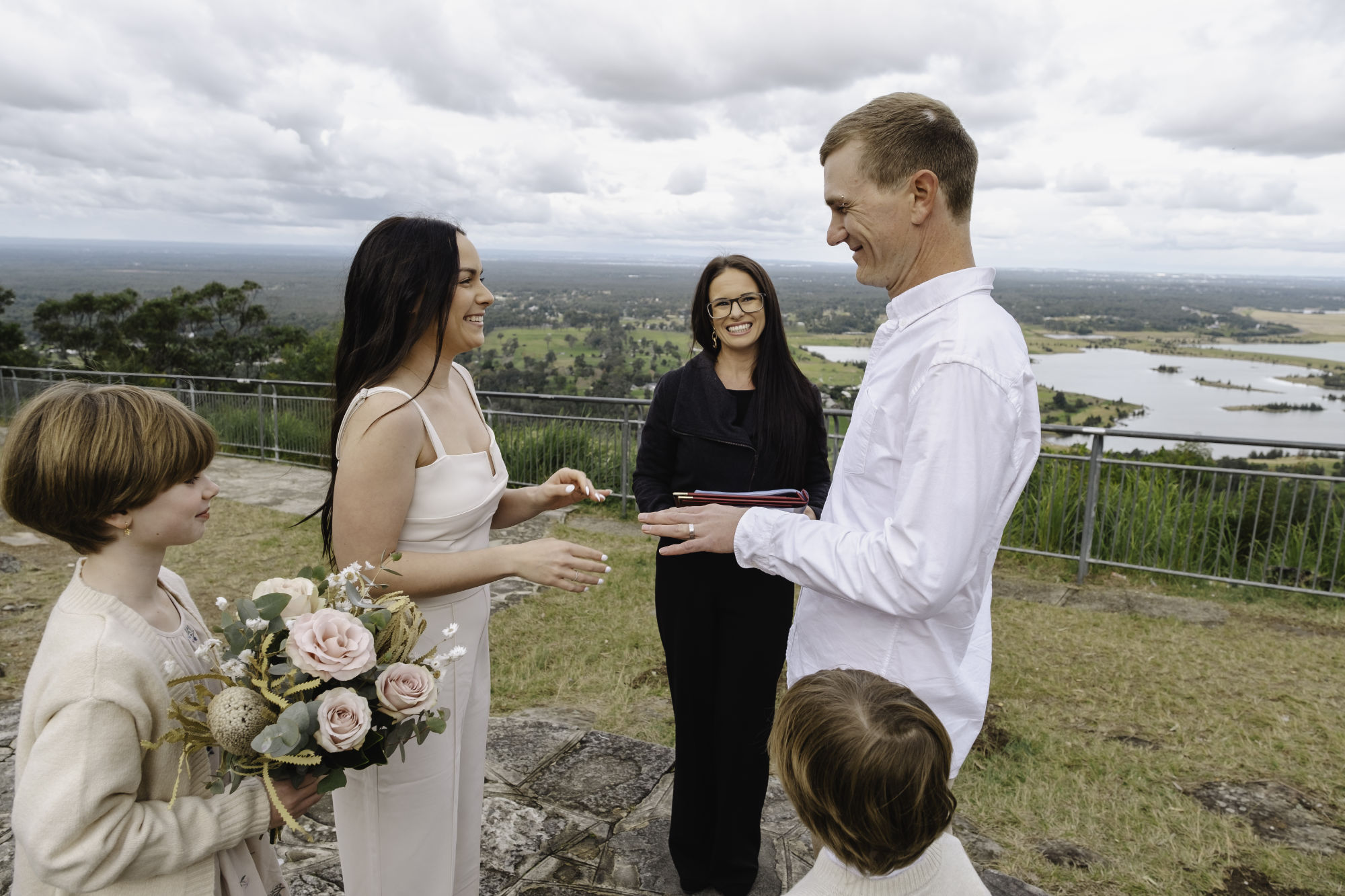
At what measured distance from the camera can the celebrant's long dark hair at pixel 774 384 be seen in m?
2.96

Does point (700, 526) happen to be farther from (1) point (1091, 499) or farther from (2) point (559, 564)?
(1) point (1091, 499)

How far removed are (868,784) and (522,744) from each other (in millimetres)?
2882

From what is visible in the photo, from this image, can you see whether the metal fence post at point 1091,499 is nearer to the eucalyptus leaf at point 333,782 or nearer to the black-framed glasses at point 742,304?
the black-framed glasses at point 742,304

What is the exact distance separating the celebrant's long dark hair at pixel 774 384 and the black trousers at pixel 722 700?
0.44 meters

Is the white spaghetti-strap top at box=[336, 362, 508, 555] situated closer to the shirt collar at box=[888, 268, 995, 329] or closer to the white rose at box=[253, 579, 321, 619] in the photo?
the white rose at box=[253, 579, 321, 619]

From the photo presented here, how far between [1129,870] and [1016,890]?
0.55 metres

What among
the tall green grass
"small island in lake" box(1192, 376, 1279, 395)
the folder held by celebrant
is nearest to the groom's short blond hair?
the folder held by celebrant

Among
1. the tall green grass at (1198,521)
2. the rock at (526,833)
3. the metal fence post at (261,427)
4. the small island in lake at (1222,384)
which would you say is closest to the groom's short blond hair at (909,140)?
the rock at (526,833)

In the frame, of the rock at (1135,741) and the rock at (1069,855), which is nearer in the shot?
the rock at (1069,855)

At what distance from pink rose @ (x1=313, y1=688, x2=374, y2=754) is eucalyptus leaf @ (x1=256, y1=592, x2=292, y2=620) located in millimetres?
206

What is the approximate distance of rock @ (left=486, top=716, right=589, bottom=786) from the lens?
3.68 meters

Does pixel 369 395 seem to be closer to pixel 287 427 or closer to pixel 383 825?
pixel 383 825

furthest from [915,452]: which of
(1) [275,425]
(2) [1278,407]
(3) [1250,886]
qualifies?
(2) [1278,407]

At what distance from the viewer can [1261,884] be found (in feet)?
10.1
